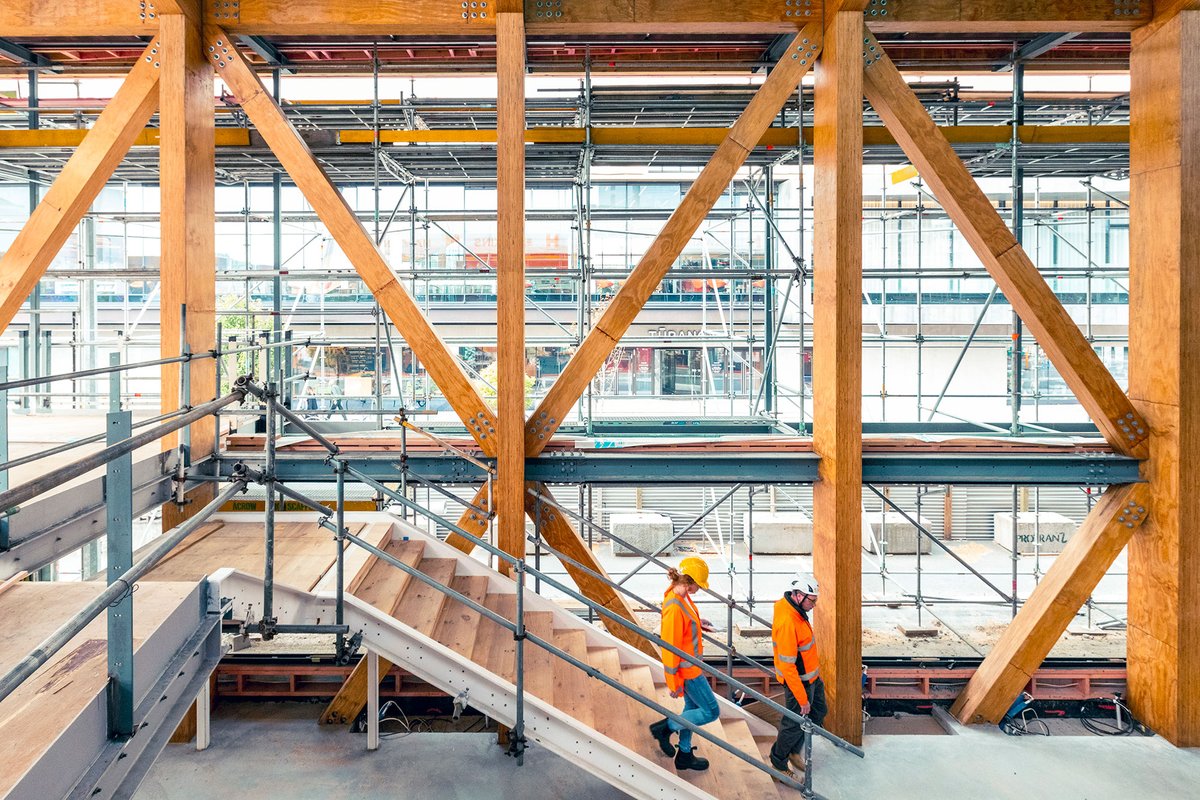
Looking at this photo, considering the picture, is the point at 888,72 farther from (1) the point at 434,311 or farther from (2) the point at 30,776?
(1) the point at 434,311

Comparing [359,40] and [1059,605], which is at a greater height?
[359,40]

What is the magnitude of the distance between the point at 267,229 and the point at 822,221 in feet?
41.8

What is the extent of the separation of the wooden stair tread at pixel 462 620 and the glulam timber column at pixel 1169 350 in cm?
497

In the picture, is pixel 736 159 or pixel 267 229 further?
pixel 267 229

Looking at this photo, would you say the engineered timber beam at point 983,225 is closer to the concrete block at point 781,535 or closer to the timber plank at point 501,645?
the timber plank at point 501,645

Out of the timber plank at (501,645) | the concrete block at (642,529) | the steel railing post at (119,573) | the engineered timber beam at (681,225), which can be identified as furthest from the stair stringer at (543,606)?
the concrete block at (642,529)

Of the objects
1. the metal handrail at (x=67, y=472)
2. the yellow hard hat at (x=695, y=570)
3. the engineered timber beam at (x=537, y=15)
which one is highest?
the engineered timber beam at (x=537, y=15)

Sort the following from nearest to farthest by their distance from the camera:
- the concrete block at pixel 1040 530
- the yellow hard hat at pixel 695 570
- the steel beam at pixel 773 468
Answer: the yellow hard hat at pixel 695 570, the steel beam at pixel 773 468, the concrete block at pixel 1040 530

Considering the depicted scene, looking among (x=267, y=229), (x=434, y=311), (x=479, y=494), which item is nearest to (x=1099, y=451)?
(x=479, y=494)

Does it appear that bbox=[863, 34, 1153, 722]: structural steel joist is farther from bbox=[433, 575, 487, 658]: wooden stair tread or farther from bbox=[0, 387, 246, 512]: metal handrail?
bbox=[0, 387, 246, 512]: metal handrail

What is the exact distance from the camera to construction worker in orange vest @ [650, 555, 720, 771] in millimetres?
4801

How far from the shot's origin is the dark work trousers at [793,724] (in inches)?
200

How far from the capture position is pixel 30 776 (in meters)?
1.81

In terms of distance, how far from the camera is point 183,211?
554cm
